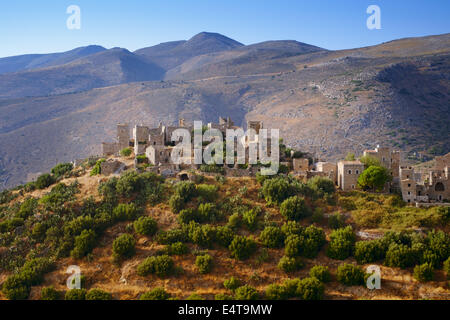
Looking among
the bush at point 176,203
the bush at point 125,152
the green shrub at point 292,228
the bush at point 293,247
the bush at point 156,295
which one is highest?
the bush at point 125,152

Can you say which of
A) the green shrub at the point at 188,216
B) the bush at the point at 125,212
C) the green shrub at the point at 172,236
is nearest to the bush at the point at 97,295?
the green shrub at the point at 172,236

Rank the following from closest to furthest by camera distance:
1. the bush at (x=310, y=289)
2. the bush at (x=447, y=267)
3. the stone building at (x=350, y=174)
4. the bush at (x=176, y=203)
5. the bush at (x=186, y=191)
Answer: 1. the bush at (x=310, y=289)
2. the bush at (x=447, y=267)
3. the bush at (x=176, y=203)
4. the bush at (x=186, y=191)
5. the stone building at (x=350, y=174)

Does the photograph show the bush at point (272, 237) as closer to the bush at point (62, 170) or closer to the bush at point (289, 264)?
the bush at point (289, 264)

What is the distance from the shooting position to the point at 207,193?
1524 inches

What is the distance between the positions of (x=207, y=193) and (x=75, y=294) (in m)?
14.0

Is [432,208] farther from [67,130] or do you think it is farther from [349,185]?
[67,130]

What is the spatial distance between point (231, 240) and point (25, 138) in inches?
3756

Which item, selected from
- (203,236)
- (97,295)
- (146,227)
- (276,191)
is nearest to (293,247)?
(276,191)

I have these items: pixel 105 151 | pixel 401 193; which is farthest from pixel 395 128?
pixel 105 151

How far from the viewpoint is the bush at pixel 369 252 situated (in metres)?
31.6

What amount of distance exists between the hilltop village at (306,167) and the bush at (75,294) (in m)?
15.0

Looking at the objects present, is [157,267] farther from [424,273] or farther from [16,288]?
[424,273]

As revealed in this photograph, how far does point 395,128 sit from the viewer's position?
8694 cm

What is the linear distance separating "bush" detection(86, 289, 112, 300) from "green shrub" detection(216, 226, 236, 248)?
910cm
